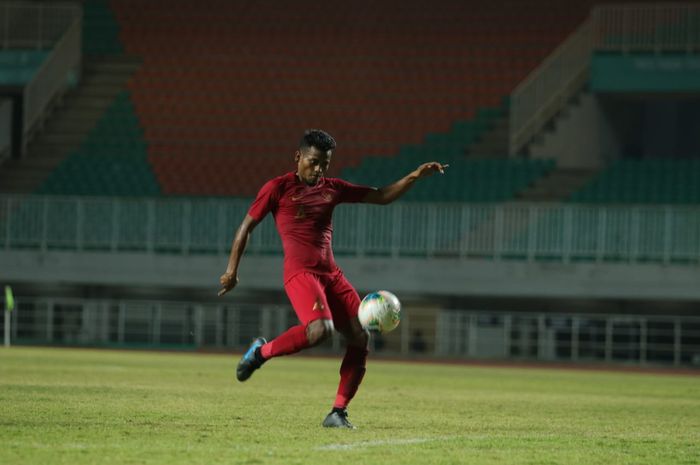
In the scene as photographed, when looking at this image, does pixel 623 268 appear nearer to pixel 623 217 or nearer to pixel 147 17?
pixel 623 217

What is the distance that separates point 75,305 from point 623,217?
13.4m

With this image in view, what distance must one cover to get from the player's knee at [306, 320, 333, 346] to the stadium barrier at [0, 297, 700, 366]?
2251cm

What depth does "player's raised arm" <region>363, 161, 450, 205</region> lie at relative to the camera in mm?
10094

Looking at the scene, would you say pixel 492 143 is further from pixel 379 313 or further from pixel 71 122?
pixel 379 313

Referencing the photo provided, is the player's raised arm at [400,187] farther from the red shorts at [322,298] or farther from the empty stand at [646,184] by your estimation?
the empty stand at [646,184]

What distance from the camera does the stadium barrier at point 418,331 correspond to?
1260 inches

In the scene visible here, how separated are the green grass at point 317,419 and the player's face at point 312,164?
178 centimetres

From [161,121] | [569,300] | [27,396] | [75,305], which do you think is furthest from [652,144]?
[27,396]

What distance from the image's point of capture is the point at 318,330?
9.83m

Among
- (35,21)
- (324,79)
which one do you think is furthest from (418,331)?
(35,21)

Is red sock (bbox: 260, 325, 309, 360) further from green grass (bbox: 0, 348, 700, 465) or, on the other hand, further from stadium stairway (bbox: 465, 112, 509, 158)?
stadium stairway (bbox: 465, 112, 509, 158)

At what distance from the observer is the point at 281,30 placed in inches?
1636

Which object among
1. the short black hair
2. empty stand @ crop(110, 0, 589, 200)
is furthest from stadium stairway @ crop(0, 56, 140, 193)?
the short black hair

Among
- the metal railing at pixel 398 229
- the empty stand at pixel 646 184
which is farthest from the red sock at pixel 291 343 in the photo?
the empty stand at pixel 646 184
